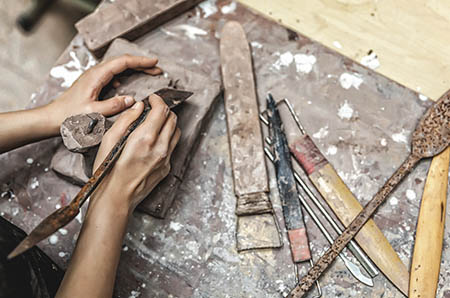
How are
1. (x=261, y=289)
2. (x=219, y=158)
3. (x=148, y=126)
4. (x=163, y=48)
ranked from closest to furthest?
(x=148, y=126) → (x=261, y=289) → (x=219, y=158) → (x=163, y=48)

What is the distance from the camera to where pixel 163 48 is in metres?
1.42

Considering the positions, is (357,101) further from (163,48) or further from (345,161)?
(163,48)

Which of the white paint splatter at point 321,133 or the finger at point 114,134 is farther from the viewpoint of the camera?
the white paint splatter at point 321,133

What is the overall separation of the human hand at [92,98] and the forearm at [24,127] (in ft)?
0.03

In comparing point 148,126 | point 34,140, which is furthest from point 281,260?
point 34,140

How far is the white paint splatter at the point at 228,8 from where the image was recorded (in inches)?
56.9

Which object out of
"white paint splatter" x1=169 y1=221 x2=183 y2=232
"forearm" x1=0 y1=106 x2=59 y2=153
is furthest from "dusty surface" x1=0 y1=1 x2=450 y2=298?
"forearm" x1=0 y1=106 x2=59 y2=153

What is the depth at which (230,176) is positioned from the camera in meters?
1.26

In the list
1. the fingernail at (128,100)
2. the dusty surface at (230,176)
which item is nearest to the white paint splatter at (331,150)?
the dusty surface at (230,176)

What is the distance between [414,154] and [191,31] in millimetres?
792

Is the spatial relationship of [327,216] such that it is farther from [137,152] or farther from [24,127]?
[24,127]

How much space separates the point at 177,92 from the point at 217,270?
0.50m

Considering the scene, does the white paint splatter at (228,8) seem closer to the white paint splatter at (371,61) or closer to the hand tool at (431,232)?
the white paint splatter at (371,61)

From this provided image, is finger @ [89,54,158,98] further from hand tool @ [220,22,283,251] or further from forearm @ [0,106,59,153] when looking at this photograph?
hand tool @ [220,22,283,251]
